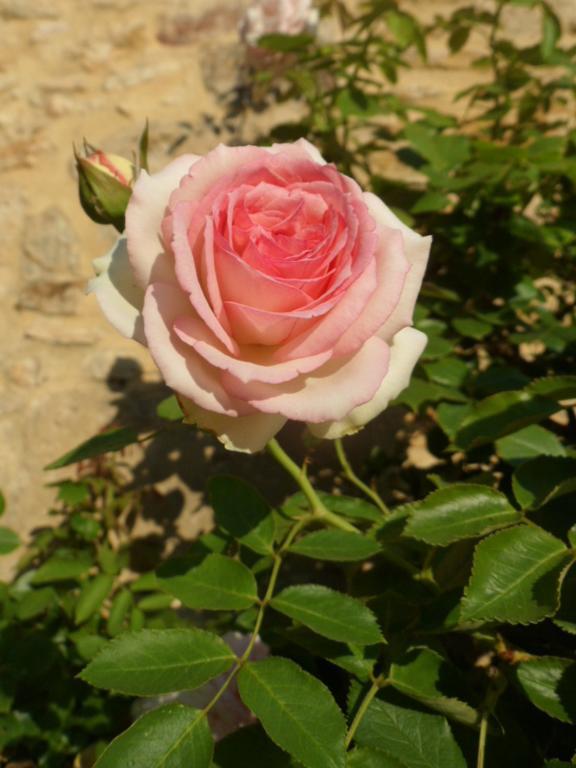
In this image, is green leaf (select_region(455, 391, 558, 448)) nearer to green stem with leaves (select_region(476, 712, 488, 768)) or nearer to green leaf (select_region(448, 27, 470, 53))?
green stem with leaves (select_region(476, 712, 488, 768))

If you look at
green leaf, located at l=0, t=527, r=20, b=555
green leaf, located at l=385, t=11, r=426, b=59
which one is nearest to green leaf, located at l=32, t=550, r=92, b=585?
green leaf, located at l=0, t=527, r=20, b=555

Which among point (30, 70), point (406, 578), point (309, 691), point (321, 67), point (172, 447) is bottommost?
point (172, 447)

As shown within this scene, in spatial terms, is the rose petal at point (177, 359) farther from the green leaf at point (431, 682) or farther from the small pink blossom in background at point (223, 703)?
the small pink blossom in background at point (223, 703)

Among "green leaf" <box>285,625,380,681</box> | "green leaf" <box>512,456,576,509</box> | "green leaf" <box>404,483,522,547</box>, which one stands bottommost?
"green leaf" <box>285,625,380,681</box>

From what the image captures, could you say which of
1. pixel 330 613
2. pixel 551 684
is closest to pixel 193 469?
pixel 330 613

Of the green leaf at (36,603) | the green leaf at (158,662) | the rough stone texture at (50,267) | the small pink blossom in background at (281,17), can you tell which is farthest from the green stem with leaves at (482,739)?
the small pink blossom in background at (281,17)

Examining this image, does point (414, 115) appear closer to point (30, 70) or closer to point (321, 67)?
point (321, 67)

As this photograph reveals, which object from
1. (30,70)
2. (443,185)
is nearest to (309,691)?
(443,185)
